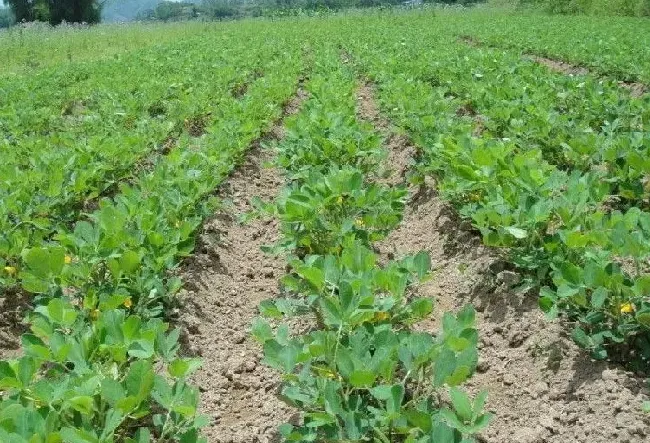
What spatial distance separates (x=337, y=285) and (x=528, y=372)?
3.01ft

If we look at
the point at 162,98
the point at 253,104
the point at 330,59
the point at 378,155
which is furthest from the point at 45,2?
the point at 378,155

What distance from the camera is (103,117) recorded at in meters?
8.36

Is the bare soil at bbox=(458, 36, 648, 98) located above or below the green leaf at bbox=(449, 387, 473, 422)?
below

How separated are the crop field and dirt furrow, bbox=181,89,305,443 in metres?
0.01

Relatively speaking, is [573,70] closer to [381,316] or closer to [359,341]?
[381,316]

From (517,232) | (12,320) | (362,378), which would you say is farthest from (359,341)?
(12,320)

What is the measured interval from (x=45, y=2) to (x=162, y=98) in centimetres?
3984

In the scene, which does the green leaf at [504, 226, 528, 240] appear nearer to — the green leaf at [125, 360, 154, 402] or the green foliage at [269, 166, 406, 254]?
the green foliage at [269, 166, 406, 254]

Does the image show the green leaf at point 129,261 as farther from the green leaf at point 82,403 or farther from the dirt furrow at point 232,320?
the green leaf at point 82,403

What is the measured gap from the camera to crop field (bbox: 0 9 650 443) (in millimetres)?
2117

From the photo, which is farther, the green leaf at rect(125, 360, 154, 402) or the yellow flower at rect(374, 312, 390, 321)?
the yellow flower at rect(374, 312, 390, 321)

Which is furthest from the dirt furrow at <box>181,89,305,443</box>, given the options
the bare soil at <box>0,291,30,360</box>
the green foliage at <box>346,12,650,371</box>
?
the green foliage at <box>346,12,650,371</box>

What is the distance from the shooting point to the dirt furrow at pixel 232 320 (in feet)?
9.12

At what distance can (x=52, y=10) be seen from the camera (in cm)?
4481
